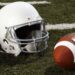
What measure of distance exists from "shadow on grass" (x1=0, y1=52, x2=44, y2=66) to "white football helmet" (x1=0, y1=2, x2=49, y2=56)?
0.08m

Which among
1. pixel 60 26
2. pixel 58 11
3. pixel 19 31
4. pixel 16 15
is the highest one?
pixel 16 15

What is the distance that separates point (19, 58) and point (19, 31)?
1.32ft

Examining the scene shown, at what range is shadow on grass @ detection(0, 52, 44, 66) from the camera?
5510 millimetres

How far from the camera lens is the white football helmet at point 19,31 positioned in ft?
17.8

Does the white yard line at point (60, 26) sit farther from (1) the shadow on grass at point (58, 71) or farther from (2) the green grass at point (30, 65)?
(1) the shadow on grass at point (58, 71)

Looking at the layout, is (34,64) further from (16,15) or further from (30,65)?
(16,15)

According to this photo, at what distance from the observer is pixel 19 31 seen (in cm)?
569

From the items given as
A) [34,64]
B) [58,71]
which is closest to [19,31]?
[34,64]

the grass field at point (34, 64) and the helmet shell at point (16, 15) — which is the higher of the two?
the helmet shell at point (16, 15)

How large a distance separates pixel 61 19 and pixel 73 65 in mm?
2962

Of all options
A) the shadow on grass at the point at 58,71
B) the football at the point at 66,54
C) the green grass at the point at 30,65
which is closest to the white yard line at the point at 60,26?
the green grass at the point at 30,65

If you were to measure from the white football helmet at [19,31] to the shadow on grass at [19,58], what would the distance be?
0.08m

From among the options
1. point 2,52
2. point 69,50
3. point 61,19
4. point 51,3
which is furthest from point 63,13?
point 69,50

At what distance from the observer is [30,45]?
215 inches
